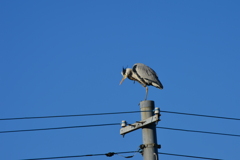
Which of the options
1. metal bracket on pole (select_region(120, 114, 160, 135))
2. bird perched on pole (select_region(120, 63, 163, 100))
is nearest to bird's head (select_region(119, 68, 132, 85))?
bird perched on pole (select_region(120, 63, 163, 100))

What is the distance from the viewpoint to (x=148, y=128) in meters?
10.2

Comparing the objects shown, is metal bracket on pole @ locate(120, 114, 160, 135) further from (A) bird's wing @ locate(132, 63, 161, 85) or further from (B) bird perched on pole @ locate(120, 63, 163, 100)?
(A) bird's wing @ locate(132, 63, 161, 85)

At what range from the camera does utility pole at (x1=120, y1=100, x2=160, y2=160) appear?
9.95 metres

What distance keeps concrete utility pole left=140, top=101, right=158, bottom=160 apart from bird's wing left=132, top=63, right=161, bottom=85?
13.1 ft

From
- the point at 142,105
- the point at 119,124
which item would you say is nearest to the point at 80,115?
the point at 119,124

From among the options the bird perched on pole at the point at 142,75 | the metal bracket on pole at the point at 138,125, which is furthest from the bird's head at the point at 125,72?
the metal bracket on pole at the point at 138,125

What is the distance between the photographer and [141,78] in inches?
577

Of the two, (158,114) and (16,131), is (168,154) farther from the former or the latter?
(16,131)

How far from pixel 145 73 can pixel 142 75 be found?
0.46 feet

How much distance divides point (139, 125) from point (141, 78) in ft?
14.7

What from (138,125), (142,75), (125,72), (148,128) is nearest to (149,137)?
(148,128)

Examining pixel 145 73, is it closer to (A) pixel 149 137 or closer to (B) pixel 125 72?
(B) pixel 125 72

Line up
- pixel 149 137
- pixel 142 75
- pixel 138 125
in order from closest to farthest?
pixel 149 137 → pixel 138 125 → pixel 142 75

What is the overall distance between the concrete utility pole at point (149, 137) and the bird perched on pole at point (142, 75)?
389 cm
